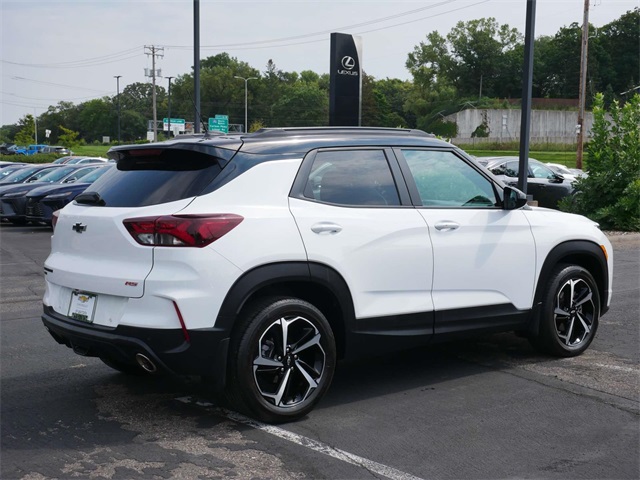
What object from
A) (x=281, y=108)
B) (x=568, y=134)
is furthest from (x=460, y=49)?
(x=568, y=134)

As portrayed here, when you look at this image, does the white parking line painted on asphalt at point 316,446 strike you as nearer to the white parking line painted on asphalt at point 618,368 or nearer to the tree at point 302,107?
the white parking line painted on asphalt at point 618,368

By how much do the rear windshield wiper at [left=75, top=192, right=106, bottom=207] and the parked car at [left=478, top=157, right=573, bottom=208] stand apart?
15.5 meters

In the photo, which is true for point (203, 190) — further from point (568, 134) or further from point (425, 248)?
point (568, 134)

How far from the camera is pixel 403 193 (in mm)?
5582

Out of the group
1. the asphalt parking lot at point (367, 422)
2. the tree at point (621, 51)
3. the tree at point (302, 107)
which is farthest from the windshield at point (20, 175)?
the tree at point (621, 51)

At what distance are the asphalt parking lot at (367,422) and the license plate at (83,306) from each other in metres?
0.68

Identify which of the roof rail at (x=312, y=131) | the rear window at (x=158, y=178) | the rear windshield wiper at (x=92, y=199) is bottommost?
the rear windshield wiper at (x=92, y=199)

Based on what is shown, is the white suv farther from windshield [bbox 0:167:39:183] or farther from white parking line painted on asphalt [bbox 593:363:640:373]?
windshield [bbox 0:167:39:183]

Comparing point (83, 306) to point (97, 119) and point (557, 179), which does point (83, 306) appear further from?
point (97, 119)

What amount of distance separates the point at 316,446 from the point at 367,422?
0.54 m

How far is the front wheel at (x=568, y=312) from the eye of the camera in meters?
6.32

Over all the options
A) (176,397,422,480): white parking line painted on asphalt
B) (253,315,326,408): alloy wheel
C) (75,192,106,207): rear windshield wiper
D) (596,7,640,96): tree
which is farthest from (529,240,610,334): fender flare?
(596,7,640,96): tree

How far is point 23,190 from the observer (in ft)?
70.5

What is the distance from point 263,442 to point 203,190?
60.7 inches
